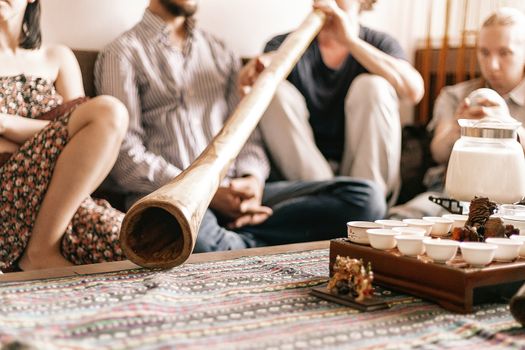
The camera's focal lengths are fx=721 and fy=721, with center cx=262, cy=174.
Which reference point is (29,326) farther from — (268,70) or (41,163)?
(268,70)

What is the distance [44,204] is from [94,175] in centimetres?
15

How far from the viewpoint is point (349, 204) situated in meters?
2.42

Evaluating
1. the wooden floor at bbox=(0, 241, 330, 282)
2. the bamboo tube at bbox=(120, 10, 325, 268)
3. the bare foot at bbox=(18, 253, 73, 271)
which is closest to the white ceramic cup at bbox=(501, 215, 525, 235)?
the wooden floor at bbox=(0, 241, 330, 282)

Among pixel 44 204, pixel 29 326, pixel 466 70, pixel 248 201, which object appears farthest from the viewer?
pixel 466 70

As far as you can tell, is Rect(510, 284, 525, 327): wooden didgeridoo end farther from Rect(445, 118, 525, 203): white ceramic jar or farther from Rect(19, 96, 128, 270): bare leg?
Rect(19, 96, 128, 270): bare leg

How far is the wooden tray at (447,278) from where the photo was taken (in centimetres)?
109

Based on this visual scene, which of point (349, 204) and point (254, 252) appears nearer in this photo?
point (254, 252)

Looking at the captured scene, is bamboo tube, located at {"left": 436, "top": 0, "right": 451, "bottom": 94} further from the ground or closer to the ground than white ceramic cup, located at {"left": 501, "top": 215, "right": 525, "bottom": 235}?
further from the ground

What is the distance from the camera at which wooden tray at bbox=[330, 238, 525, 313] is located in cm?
109

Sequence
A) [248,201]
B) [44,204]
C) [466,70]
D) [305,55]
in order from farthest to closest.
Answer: [466,70] → [305,55] → [248,201] → [44,204]

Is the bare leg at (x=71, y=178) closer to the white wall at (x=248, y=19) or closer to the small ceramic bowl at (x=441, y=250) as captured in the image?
the white wall at (x=248, y=19)

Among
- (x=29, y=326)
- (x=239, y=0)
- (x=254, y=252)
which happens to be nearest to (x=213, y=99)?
(x=239, y=0)

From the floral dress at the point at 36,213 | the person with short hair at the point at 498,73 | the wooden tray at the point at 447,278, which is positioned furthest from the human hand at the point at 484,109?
the floral dress at the point at 36,213

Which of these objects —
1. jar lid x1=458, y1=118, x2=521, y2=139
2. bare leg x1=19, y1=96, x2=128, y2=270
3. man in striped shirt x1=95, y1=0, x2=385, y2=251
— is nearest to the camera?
jar lid x1=458, y1=118, x2=521, y2=139
